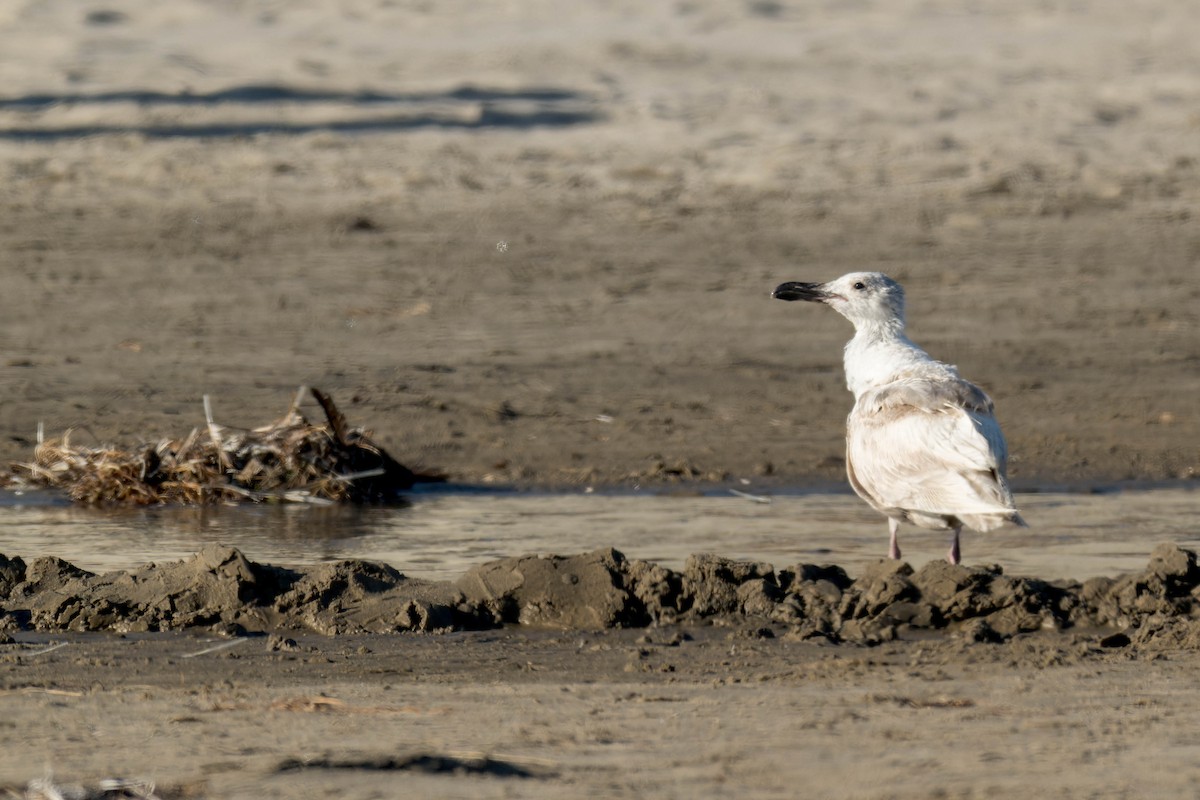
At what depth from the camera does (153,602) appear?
22.7 feet

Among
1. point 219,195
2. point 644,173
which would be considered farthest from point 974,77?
point 219,195

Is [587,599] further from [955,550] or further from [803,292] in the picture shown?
[803,292]

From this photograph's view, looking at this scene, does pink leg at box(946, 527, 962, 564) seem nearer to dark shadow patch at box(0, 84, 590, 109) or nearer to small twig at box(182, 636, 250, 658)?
small twig at box(182, 636, 250, 658)

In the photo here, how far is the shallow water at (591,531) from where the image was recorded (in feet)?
26.8

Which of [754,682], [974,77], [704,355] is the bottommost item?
[754,682]

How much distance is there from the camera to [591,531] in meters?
8.77

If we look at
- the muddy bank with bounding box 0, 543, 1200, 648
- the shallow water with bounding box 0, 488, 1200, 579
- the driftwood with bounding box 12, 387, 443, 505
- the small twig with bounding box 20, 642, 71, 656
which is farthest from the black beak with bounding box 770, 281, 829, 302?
the small twig with bounding box 20, 642, 71, 656

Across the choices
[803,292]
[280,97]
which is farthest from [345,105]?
[803,292]

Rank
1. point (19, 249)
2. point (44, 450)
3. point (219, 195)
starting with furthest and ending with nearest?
point (219, 195) < point (19, 249) < point (44, 450)

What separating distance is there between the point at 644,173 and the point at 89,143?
4.62m

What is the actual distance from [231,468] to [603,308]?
16.2ft

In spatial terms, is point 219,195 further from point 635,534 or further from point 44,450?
point 635,534

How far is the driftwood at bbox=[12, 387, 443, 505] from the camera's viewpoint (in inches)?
373

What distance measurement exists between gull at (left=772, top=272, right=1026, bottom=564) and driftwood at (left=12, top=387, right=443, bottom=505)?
8.31 ft
